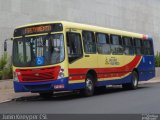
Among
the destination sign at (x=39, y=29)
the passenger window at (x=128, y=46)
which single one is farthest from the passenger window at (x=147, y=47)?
the destination sign at (x=39, y=29)

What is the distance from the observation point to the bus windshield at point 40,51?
19.4 meters

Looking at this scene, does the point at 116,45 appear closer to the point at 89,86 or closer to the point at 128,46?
the point at 128,46

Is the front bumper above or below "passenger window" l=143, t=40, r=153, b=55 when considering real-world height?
below

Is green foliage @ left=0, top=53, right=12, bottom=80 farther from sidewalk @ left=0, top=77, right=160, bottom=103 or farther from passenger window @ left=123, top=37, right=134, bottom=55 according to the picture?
passenger window @ left=123, top=37, right=134, bottom=55

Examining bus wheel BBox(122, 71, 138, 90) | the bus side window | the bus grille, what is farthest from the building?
Answer: the bus side window

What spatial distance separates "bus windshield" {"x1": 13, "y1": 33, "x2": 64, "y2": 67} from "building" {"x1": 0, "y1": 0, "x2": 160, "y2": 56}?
700cm

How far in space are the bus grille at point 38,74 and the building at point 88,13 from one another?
24.2 feet

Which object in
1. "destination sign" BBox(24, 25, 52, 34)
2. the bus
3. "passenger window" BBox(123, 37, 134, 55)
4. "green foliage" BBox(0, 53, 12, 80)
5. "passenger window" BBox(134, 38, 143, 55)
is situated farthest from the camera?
"passenger window" BBox(134, 38, 143, 55)

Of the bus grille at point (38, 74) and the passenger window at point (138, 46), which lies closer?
the bus grille at point (38, 74)

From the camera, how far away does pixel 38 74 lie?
19531 mm

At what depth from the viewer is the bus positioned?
1934cm

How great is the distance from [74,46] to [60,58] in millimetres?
1118

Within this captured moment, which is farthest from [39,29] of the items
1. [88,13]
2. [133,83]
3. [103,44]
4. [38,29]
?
[88,13]

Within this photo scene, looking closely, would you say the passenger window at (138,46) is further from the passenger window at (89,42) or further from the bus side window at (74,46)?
the bus side window at (74,46)
